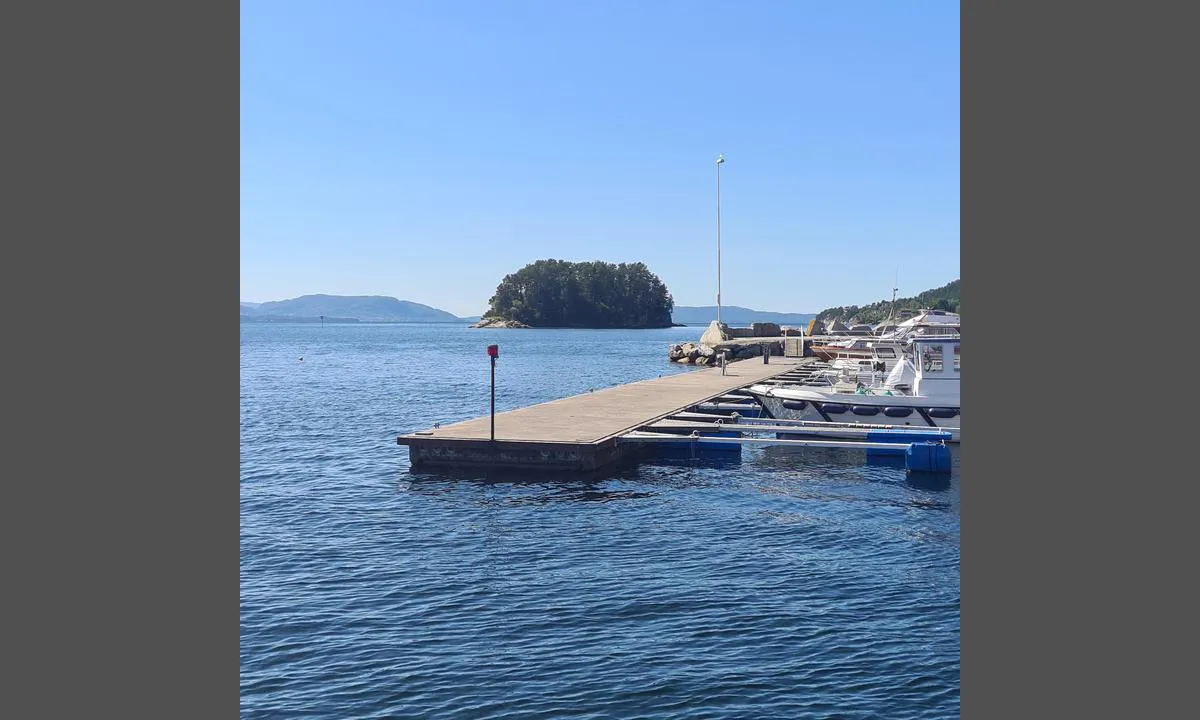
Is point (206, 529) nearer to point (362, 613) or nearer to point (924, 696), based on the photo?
point (924, 696)

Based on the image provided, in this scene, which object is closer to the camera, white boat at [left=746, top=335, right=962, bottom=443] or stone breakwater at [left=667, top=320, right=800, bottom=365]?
white boat at [left=746, top=335, right=962, bottom=443]

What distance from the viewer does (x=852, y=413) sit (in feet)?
110

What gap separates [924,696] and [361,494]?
59.9 ft

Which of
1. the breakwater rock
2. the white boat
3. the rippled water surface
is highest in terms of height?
the breakwater rock

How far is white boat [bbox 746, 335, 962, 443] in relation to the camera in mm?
32688

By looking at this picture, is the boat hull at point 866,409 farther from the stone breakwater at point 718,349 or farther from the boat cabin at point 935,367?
the stone breakwater at point 718,349

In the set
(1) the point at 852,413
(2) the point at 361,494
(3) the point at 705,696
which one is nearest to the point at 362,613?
(3) the point at 705,696

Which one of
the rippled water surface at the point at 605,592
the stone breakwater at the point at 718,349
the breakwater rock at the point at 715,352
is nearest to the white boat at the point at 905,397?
the rippled water surface at the point at 605,592

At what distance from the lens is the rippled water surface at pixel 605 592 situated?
12.2 m

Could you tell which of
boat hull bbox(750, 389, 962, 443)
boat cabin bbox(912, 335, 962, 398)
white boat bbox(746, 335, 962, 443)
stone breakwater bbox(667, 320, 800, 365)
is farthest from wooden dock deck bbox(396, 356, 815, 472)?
stone breakwater bbox(667, 320, 800, 365)

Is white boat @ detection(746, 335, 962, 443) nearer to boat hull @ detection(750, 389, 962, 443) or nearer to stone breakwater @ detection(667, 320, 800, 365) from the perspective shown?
boat hull @ detection(750, 389, 962, 443)

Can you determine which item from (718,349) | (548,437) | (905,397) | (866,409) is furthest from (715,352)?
(548,437)

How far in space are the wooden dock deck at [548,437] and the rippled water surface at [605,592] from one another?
0.78 metres

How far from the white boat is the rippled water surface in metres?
2.80
